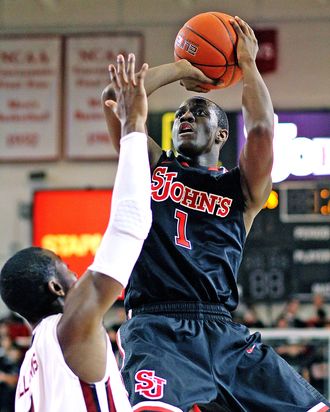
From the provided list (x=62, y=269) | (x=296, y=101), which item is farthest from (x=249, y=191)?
(x=296, y=101)

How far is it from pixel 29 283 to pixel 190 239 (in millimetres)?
1803

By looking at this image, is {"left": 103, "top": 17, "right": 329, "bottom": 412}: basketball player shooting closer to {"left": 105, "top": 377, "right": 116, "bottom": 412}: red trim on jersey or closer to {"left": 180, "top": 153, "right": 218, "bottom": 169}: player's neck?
{"left": 180, "top": 153, "right": 218, "bottom": 169}: player's neck

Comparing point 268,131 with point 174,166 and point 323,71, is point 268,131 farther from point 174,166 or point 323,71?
point 323,71

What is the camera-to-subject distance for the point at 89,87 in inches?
648

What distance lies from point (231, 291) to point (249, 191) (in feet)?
1.74

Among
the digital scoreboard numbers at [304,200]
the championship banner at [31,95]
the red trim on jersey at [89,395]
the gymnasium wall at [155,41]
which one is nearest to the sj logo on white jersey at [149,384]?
the red trim on jersey at [89,395]

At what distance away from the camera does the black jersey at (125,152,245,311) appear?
4.91 meters

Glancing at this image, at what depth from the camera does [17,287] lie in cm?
332

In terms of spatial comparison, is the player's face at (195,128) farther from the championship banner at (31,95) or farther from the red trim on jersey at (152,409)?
the championship banner at (31,95)

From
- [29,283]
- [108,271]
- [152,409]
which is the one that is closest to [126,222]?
[108,271]

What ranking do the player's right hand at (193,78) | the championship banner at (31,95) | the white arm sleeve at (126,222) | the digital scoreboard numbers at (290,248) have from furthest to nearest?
the championship banner at (31,95) < the digital scoreboard numbers at (290,248) < the player's right hand at (193,78) < the white arm sleeve at (126,222)

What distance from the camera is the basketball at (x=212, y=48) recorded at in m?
5.14

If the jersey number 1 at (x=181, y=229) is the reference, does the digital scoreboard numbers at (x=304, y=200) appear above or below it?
above

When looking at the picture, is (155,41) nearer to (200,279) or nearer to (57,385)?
(200,279)
